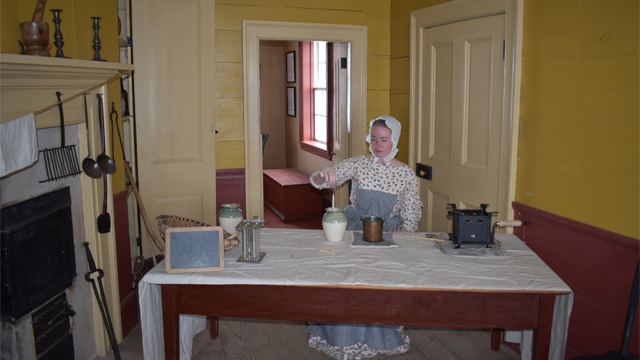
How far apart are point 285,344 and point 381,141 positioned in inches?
57.7

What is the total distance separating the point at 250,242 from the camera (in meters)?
2.59

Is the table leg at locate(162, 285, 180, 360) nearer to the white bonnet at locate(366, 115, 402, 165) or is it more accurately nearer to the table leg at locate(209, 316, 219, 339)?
the table leg at locate(209, 316, 219, 339)

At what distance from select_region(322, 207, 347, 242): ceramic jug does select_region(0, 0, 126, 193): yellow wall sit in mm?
1509

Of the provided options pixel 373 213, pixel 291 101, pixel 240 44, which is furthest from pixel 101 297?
pixel 291 101

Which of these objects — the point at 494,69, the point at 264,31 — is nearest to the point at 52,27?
the point at 264,31

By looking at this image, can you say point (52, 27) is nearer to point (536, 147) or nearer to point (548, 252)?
point (536, 147)

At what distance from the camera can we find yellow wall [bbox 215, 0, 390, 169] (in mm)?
4574

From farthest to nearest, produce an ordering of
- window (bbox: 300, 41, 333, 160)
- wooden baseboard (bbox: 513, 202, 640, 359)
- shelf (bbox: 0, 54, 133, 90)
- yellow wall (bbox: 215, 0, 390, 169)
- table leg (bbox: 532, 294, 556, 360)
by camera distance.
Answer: window (bbox: 300, 41, 333, 160)
yellow wall (bbox: 215, 0, 390, 169)
wooden baseboard (bbox: 513, 202, 640, 359)
table leg (bbox: 532, 294, 556, 360)
shelf (bbox: 0, 54, 133, 90)

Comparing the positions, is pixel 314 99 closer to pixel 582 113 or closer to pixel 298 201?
pixel 298 201

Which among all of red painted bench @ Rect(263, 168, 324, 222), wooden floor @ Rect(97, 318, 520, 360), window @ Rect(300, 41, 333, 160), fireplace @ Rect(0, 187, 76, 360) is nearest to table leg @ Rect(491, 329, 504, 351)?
wooden floor @ Rect(97, 318, 520, 360)

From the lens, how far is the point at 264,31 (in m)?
4.62

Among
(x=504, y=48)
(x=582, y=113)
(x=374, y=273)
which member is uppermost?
(x=504, y=48)

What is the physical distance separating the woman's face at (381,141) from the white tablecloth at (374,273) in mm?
771

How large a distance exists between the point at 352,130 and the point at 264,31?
1174 mm
